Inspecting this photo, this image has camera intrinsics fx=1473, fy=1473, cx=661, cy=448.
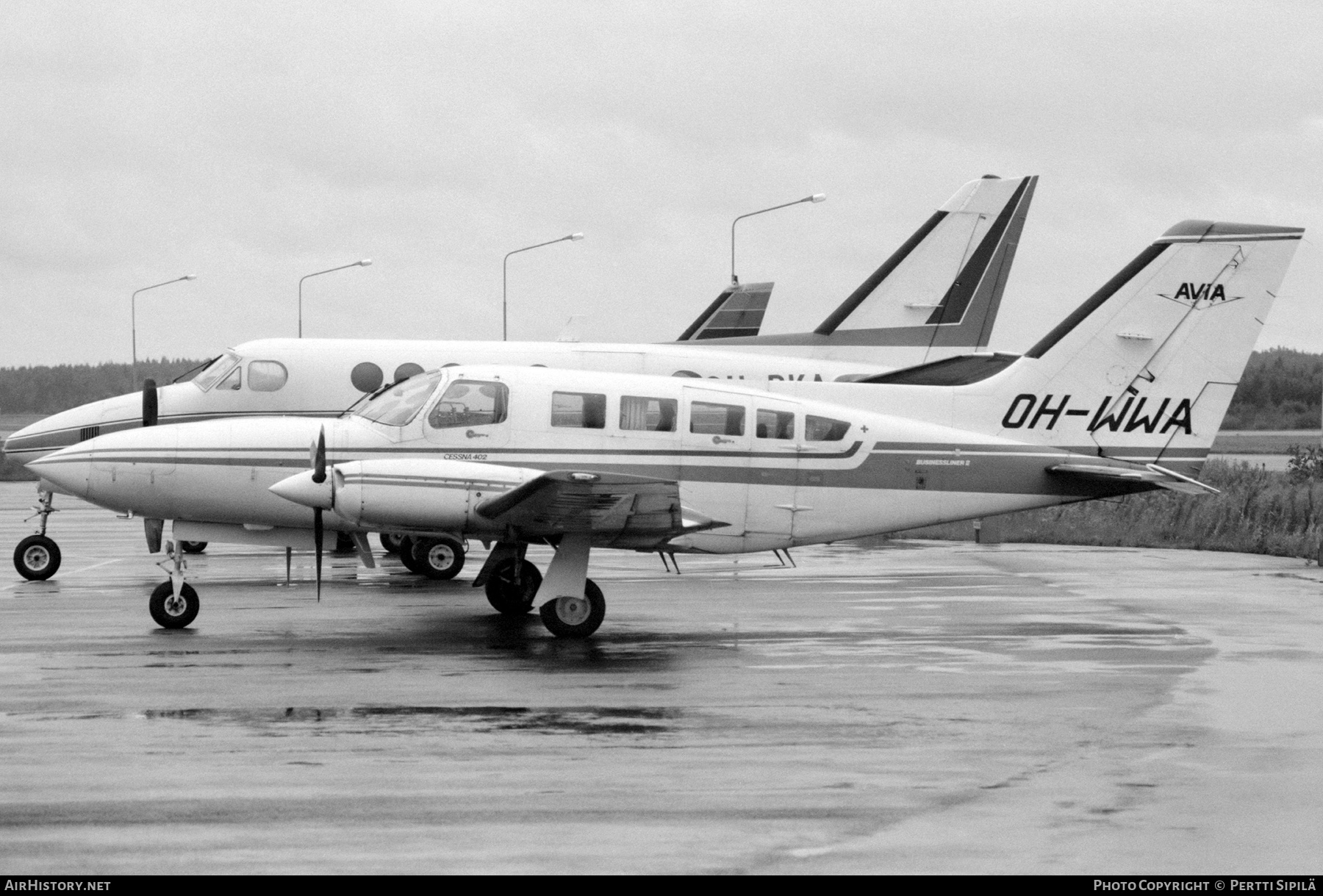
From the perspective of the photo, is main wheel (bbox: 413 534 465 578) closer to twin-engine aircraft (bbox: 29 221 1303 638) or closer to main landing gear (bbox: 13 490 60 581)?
twin-engine aircraft (bbox: 29 221 1303 638)

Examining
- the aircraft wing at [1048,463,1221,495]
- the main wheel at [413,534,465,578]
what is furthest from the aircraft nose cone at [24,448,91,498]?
the aircraft wing at [1048,463,1221,495]

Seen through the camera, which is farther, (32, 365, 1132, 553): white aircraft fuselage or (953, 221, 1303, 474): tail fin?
(953, 221, 1303, 474): tail fin

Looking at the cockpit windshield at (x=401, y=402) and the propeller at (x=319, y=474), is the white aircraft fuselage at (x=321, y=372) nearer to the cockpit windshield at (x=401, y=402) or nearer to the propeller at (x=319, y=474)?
the cockpit windshield at (x=401, y=402)

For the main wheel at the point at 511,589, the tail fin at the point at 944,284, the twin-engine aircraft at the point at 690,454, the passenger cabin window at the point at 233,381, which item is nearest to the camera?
the twin-engine aircraft at the point at 690,454

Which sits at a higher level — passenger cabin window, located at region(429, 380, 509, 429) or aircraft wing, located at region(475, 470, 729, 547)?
passenger cabin window, located at region(429, 380, 509, 429)

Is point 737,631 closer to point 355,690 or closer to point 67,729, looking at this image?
point 355,690

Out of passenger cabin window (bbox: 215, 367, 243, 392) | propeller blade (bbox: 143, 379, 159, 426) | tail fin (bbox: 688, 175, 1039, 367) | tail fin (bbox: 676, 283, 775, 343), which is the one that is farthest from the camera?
tail fin (bbox: 676, 283, 775, 343)

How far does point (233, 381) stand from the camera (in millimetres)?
21875

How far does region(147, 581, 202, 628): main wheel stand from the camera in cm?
1456

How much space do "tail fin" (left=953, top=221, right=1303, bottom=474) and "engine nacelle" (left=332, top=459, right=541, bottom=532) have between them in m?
6.09

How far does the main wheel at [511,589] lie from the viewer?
16078mm

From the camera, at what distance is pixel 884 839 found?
7.28 metres

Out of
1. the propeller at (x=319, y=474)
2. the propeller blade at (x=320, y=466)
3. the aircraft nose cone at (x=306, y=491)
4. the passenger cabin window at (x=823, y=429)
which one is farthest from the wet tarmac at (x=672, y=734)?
the passenger cabin window at (x=823, y=429)

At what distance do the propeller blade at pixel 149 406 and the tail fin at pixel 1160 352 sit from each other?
11548 millimetres
